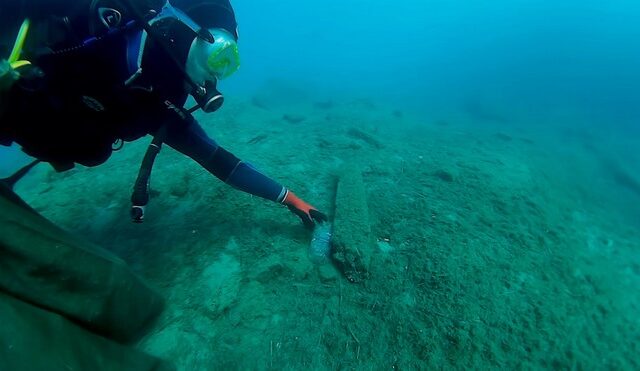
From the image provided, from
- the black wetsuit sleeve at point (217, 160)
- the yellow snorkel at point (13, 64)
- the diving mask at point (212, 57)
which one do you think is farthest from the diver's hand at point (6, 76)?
the black wetsuit sleeve at point (217, 160)

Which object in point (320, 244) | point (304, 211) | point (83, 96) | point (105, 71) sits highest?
point (105, 71)

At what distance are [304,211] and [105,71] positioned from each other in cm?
198

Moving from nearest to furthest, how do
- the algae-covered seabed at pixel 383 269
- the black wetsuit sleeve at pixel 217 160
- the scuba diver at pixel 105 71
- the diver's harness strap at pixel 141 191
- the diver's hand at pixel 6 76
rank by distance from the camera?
the diver's hand at pixel 6 76
the scuba diver at pixel 105 71
the diver's harness strap at pixel 141 191
the algae-covered seabed at pixel 383 269
the black wetsuit sleeve at pixel 217 160

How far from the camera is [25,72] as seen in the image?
1.75m

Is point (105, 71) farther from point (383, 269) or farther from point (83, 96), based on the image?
point (383, 269)

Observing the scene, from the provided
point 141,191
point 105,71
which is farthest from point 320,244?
point 105,71

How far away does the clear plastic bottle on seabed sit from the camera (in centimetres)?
297

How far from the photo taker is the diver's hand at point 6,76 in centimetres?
167

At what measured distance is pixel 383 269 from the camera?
2.84 metres

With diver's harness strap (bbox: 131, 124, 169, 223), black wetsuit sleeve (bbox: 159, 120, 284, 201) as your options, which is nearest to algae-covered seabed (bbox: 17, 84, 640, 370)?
black wetsuit sleeve (bbox: 159, 120, 284, 201)

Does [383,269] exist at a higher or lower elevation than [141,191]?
lower

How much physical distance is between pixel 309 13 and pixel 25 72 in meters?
131

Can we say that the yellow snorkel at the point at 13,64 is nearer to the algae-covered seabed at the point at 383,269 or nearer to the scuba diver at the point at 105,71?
the scuba diver at the point at 105,71

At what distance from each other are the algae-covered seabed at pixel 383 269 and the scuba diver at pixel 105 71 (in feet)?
2.93
